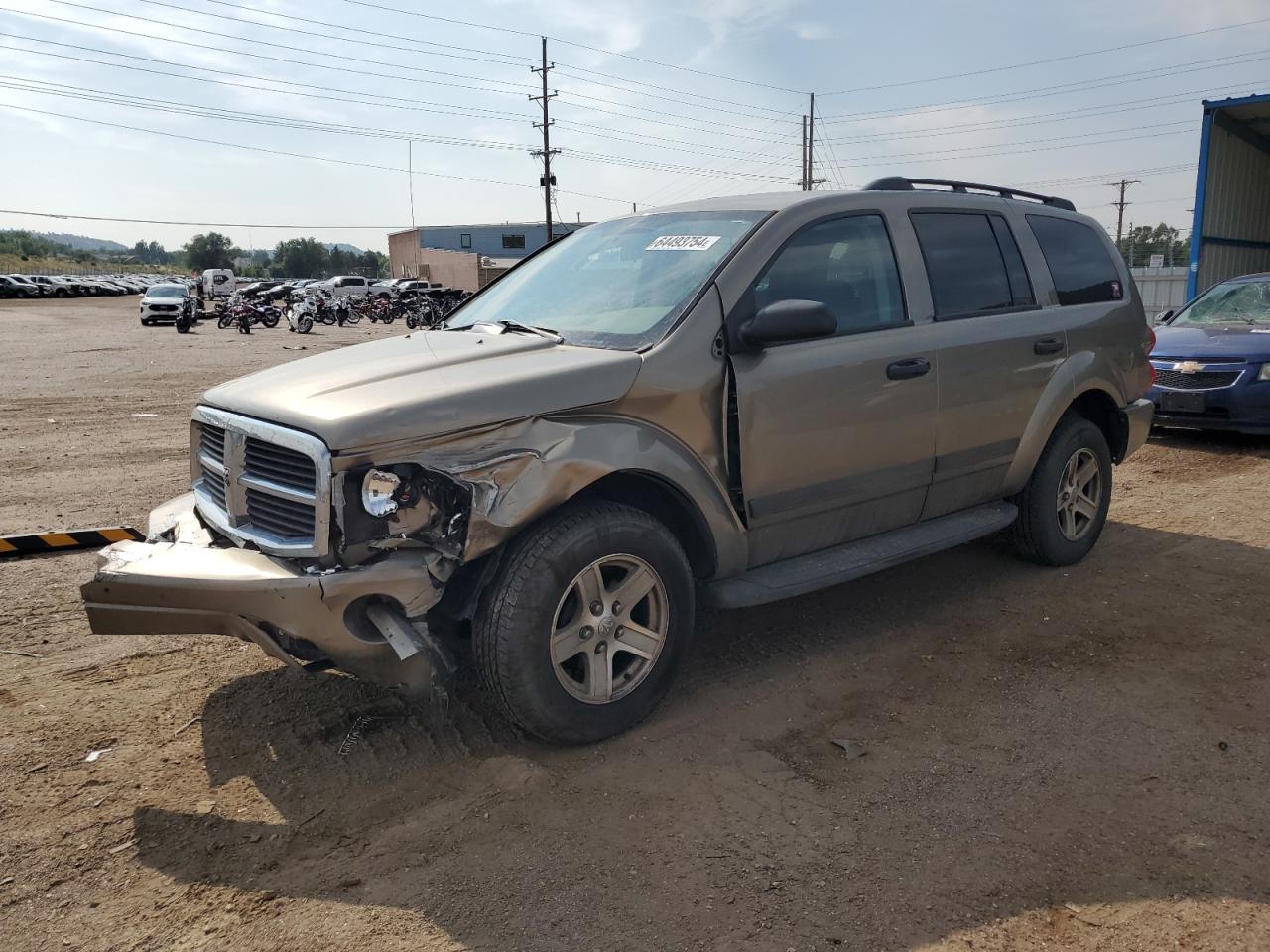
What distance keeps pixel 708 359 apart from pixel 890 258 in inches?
50.4

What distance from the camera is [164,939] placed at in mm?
2518

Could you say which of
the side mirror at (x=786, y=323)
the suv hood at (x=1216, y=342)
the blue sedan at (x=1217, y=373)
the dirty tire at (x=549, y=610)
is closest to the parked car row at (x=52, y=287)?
the suv hood at (x=1216, y=342)

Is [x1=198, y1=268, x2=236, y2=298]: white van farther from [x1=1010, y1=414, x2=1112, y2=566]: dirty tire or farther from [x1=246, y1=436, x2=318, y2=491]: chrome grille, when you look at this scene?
[x1=246, y1=436, x2=318, y2=491]: chrome grille

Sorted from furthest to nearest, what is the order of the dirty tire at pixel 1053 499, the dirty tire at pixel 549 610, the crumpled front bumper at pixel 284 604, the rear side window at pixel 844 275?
1. the dirty tire at pixel 1053 499
2. the rear side window at pixel 844 275
3. the dirty tire at pixel 549 610
4. the crumpled front bumper at pixel 284 604

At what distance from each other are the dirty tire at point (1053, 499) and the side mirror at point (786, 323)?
2094mm

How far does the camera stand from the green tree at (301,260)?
345 ft

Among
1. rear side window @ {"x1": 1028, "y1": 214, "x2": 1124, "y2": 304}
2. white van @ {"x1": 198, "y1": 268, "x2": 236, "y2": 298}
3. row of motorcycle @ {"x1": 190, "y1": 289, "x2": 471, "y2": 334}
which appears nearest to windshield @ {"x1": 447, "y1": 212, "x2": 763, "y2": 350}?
rear side window @ {"x1": 1028, "y1": 214, "x2": 1124, "y2": 304}

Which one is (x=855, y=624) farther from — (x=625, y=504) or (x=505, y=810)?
(x=505, y=810)

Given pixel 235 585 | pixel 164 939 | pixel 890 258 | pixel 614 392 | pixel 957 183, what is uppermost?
pixel 957 183

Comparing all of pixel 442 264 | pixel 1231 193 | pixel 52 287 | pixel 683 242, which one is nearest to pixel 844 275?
pixel 683 242

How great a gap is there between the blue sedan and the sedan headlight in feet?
26.9

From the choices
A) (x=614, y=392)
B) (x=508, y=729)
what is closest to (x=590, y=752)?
(x=508, y=729)

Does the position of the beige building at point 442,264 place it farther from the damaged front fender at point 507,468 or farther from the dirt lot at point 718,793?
the damaged front fender at point 507,468

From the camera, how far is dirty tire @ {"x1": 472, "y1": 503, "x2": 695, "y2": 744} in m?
3.15
